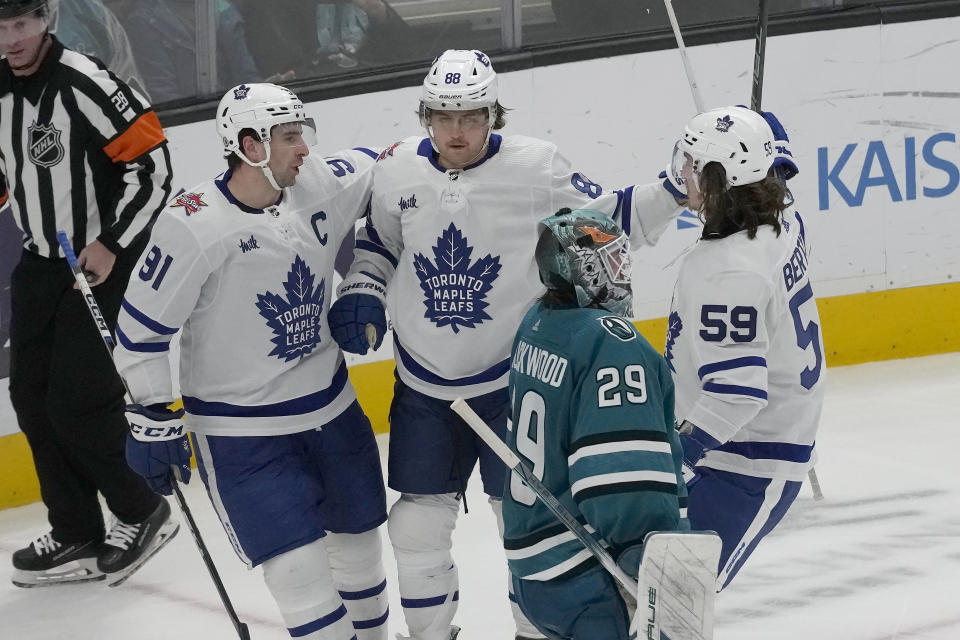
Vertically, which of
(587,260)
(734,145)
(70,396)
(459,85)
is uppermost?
(459,85)

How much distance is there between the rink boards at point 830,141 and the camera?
15.6 ft

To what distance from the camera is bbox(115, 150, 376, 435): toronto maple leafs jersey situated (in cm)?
255

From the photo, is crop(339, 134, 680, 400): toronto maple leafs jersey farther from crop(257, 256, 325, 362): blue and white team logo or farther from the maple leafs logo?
the maple leafs logo

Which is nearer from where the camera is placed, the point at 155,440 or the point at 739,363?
the point at 739,363

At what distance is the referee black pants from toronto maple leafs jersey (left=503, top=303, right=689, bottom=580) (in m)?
1.88

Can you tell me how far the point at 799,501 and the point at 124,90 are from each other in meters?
2.17

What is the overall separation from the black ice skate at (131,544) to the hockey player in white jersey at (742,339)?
175 cm

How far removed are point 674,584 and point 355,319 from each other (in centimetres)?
103

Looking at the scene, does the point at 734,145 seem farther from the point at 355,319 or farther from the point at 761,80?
the point at 761,80

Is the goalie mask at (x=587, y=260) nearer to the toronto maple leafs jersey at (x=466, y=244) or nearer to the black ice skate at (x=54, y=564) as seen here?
the toronto maple leafs jersey at (x=466, y=244)

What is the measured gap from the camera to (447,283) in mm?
2740

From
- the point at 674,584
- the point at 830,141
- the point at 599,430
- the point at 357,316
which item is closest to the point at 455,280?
the point at 357,316

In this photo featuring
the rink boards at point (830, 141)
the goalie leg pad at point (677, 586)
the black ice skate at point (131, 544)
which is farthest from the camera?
the rink boards at point (830, 141)

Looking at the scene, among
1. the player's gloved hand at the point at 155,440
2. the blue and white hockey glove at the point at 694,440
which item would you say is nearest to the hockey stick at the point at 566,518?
the blue and white hockey glove at the point at 694,440
